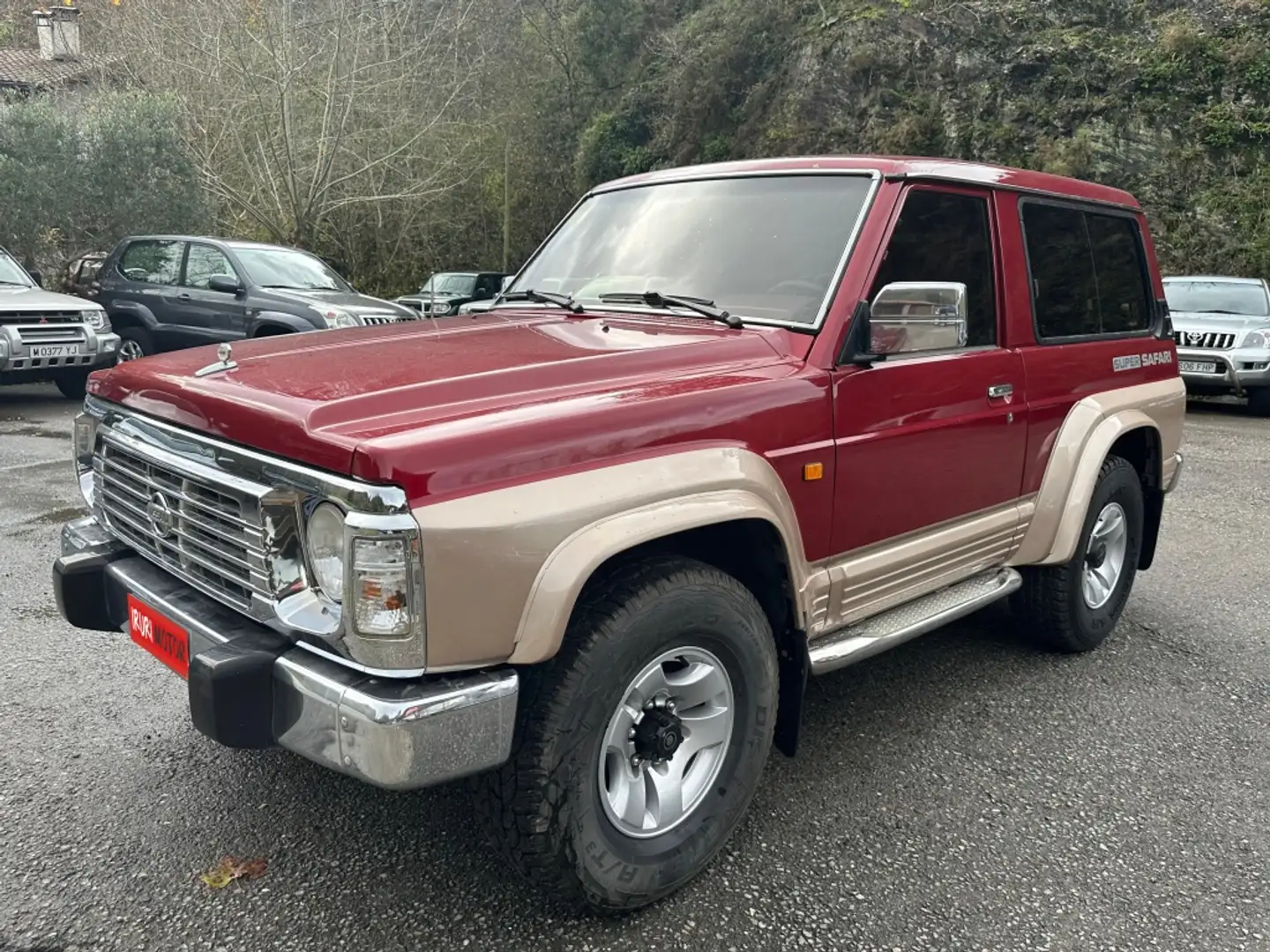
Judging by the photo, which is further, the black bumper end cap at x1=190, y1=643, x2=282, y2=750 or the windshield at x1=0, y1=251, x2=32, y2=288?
the windshield at x1=0, y1=251, x2=32, y2=288

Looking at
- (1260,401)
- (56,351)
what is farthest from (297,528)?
(1260,401)

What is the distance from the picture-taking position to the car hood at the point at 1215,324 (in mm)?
11156

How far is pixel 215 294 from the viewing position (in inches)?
412

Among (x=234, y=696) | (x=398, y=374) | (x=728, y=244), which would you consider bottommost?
(x=234, y=696)

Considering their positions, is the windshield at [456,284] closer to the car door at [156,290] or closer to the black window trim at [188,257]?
the car door at [156,290]

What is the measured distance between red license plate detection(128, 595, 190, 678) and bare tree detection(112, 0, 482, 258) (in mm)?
16184

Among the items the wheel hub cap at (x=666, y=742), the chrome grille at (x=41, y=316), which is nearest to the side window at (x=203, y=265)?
the chrome grille at (x=41, y=316)

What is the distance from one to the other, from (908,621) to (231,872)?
2.14 meters

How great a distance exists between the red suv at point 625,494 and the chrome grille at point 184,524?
0.01 metres

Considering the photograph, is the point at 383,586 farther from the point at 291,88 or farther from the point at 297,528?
the point at 291,88

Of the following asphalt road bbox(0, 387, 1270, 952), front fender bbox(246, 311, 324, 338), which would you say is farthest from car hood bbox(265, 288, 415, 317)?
asphalt road bbox(0, 387, 1270, 952)

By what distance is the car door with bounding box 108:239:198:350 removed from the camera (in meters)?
10.9

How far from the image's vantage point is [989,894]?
259 centimetres

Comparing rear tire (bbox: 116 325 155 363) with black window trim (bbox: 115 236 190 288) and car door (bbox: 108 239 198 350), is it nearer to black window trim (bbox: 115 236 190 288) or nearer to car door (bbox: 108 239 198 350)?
car door (bbox: 108 239 198 350)
